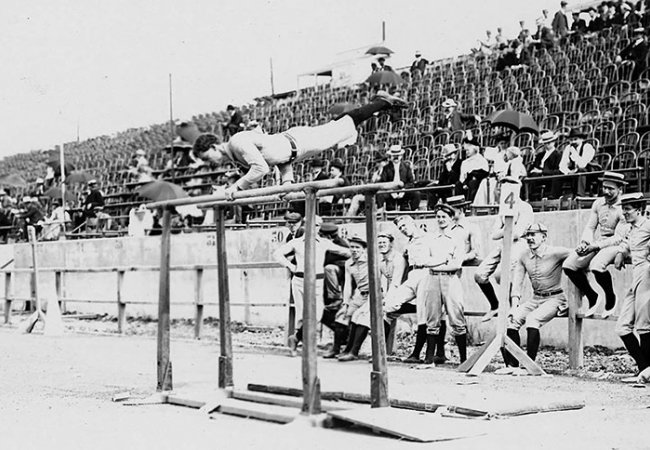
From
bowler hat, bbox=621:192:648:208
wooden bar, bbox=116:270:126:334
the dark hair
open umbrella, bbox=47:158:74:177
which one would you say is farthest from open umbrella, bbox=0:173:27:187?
bowler hat, bbox=621:192:648:208

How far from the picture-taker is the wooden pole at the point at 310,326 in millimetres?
7957

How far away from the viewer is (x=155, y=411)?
9.15m

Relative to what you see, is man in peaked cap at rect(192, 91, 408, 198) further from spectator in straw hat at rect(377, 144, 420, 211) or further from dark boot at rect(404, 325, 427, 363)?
spectator in straw hat at rect(377, 144, 420, 211)

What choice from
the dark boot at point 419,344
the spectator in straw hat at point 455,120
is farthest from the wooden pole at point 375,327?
the spectator in straw hat at point 455,120

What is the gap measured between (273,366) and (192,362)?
1411 millimetres

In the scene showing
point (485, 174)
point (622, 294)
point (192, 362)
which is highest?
point (485, 174)

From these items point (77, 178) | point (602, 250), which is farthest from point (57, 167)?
point (602, 250)

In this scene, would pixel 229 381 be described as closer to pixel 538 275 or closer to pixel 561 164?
pixel 538 275

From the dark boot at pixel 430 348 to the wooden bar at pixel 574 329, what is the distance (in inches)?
64.5

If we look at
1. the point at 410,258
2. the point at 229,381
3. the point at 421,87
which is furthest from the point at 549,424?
the point at 421,87

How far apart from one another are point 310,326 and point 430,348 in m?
4.43

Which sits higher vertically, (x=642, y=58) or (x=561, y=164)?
(x=642, y=58)

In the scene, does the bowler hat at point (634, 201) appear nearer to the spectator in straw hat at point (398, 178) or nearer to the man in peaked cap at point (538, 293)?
the man in peaked cap at point (538, 293)

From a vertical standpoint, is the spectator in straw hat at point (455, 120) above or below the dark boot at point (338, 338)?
above
